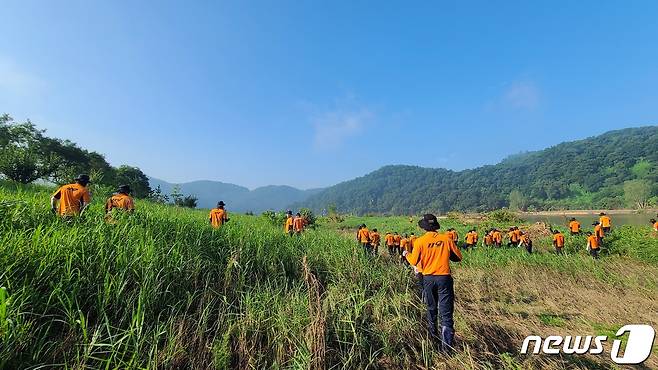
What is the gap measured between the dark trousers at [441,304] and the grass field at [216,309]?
0.79 feet

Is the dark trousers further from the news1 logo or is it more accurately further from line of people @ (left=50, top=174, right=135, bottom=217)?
line of people @ (left=50, top=174, right=135, bottom=217)

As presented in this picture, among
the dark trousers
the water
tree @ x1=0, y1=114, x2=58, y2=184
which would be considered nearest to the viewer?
the dark trousers

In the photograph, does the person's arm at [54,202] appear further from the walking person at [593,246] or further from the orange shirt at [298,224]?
the walking person at [593,246]

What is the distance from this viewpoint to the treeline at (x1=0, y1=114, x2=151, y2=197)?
83.3 ft

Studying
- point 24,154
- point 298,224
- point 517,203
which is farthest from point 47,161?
point 517,203

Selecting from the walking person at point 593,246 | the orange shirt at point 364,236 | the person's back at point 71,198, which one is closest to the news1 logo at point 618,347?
the person's back at point 71,198

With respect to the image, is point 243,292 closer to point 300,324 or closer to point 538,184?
point 300,324

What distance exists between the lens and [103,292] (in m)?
3.57

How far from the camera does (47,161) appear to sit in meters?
32.9

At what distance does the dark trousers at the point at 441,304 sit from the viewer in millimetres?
4562

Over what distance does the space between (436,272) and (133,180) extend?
49.0m

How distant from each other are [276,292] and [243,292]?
51 centimetres

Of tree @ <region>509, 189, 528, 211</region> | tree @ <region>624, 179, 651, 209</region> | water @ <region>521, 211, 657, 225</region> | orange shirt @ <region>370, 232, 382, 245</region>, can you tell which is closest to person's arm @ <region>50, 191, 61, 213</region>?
orange shirt @ <region>370, 232, 382, 245</region>

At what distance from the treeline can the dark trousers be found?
80.4 ft
